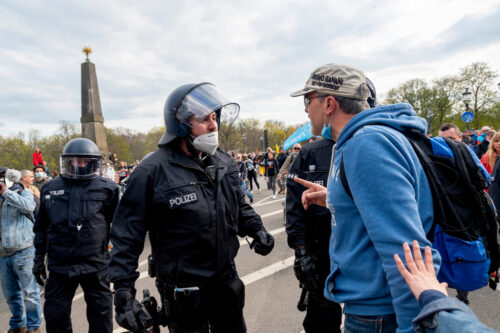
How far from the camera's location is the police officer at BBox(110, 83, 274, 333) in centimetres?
183

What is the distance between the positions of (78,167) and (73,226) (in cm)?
60

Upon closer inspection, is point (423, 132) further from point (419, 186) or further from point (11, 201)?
point (11, 201)

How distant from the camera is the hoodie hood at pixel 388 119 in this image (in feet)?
3.62

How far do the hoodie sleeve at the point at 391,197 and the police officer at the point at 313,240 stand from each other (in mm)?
919

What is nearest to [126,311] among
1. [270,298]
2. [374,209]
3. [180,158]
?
[180,158]

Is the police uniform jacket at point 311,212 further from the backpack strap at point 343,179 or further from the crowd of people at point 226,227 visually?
the backpack strap at point 343,179

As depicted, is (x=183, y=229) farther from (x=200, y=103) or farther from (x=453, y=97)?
(x=453, y=97)

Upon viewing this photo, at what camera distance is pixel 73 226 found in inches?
108

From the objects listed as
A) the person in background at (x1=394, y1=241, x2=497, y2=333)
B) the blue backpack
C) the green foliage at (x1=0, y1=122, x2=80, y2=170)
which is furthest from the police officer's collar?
the green foliage at (x1=0, y1=122, x2=80, y2=170)

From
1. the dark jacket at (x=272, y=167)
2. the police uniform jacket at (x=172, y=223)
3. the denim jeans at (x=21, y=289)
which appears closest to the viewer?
the police uniform jacket at (x=172, y=223)

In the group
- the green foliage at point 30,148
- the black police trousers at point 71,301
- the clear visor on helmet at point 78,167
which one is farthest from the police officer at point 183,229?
the green foliage at point 30,148

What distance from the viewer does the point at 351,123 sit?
1.18 metres

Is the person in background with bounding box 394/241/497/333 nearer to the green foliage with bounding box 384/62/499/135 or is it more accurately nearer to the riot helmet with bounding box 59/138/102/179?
the riot helmet with bounding box 59/138/102/179

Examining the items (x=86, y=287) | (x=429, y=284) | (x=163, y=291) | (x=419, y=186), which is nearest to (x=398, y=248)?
(x=429, y=284)
